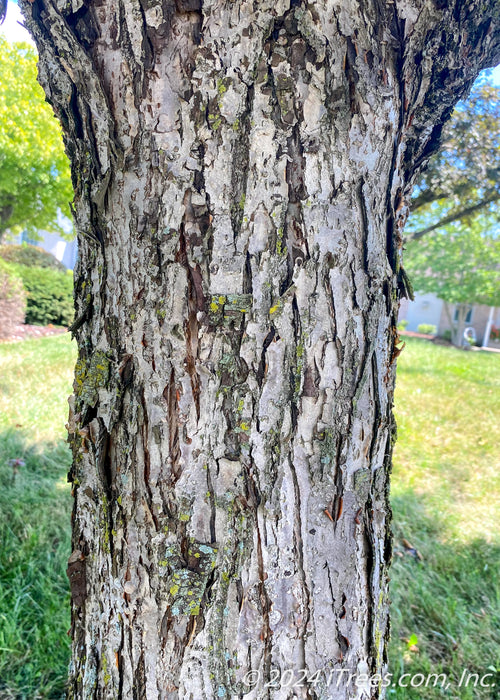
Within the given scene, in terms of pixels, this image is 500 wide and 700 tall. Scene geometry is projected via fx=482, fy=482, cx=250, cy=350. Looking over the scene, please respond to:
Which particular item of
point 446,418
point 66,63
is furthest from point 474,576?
point 446,418

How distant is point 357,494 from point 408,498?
3.32 meters

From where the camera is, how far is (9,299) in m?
10.8

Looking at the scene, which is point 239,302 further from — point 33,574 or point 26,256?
point 26,256

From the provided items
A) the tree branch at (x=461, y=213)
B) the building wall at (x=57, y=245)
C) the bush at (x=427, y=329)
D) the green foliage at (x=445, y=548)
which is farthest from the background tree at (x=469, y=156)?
the bush at (x=427, y=329)

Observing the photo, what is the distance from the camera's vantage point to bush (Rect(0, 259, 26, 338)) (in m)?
10.7

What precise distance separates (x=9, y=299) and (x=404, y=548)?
10138mm

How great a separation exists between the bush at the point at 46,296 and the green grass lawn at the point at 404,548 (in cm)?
651

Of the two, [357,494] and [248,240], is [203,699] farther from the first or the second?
[248,240]

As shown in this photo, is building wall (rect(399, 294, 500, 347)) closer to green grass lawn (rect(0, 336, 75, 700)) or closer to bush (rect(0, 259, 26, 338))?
bush (rect(0, 259, 26, 338))

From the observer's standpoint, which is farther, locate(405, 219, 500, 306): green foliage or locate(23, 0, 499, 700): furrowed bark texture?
locate(405, 219, 500, 306): green foliage

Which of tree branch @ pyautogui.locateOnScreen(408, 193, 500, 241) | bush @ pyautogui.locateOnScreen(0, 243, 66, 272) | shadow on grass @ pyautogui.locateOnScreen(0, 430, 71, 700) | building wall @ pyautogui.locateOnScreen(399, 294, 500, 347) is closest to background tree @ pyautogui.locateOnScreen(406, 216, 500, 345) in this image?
building wall @ pyautogui.locateOnScreen(399, 294, 500, 347)

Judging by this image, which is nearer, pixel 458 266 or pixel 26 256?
pixel 26 256

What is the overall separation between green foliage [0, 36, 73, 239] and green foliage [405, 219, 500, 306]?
12.6 m


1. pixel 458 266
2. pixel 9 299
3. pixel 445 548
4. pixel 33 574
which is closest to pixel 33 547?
pixel 33 574
